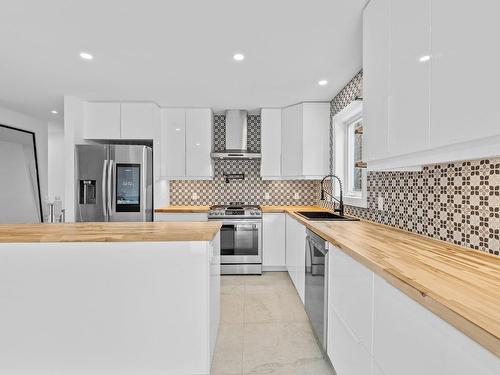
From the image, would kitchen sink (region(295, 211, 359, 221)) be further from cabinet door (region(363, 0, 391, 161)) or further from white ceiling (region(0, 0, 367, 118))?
white ceiling (region(0, 0, 367, 118))

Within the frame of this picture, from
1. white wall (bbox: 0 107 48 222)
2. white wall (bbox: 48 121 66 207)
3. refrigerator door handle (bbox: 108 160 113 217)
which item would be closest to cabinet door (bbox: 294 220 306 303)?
refrigerator door handle (bbox: 108 160 113 217)

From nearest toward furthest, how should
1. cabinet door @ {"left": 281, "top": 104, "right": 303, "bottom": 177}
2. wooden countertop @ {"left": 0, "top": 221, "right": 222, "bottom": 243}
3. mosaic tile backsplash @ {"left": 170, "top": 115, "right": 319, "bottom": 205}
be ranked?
1. wooden countertop @ {"left": 0, "top": 221, "right": 222, "bottom": 243}
2. cabinet door @ {"left": 281, "top": 104, "right": 303, "bottom": 177}
3. mosaic tile backsplash @ {"left": 170, "top": 115, "right": 319, "bottom": 205}

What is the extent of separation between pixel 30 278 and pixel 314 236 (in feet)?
6.05

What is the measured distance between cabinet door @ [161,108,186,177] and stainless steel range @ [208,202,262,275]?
86 centimetres

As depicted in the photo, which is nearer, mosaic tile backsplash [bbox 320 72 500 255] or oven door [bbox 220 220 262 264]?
mosaic tile backsplash [bbox 320 72 500 255]

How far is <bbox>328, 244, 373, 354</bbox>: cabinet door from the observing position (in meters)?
1.17

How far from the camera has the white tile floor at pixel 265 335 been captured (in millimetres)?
1825

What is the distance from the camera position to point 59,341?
5.14 ft

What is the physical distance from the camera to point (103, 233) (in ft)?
5.34

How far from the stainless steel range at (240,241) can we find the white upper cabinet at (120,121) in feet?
4.77

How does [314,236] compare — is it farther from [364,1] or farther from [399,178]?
[364,1]

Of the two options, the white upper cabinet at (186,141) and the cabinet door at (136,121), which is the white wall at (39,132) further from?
the white upper cabinet at (186,141)

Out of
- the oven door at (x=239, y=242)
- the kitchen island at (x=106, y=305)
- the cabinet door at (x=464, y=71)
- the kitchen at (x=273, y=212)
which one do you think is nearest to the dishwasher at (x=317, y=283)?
the kitchen at (x=273, y=212)

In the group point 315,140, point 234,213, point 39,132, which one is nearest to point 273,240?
point 234,213
